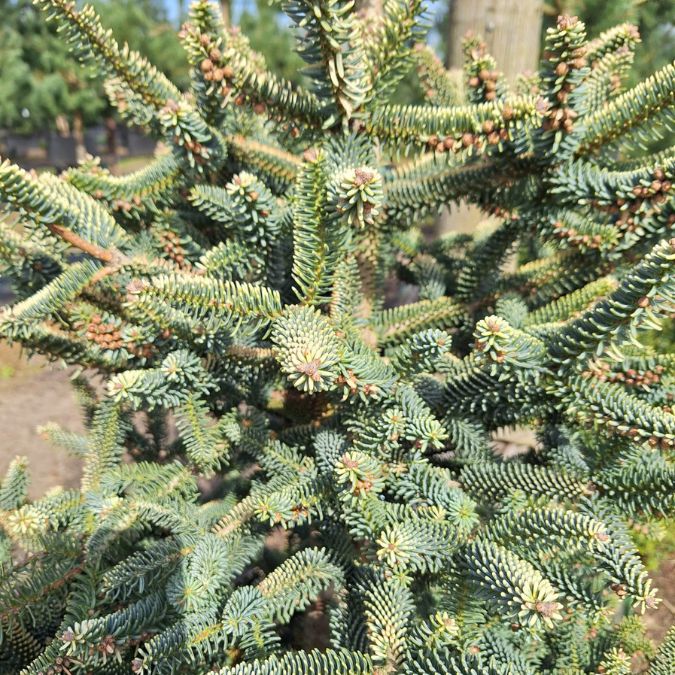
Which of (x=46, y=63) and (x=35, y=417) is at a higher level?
(x=46, y=63)

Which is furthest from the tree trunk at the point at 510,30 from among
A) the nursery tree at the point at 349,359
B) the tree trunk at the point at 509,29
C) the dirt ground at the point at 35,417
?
the dirt ground at the point at 35,417

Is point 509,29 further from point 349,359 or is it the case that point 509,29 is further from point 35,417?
point 35,417

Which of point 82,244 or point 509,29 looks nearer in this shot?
point 82,244

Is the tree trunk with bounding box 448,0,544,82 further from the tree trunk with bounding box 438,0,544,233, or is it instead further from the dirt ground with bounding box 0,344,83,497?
the dirt ground with bounding box 0,344,83,497

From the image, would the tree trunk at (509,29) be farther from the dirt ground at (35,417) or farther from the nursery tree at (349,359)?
the dirt ground at (35,417)

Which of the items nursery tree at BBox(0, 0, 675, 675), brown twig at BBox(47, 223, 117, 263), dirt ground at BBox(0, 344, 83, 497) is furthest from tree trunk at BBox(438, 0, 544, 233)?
dirt ground at BBox(0, 344, 83, 497)

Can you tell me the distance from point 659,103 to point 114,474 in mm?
1058

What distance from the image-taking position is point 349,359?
0.75 metres

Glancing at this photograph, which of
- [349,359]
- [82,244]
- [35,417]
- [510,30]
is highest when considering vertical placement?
[510,30]

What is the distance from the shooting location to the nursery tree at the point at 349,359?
2.37 ft

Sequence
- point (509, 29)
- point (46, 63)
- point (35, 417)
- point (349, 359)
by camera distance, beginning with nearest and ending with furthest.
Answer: point (349, 359) → point (509, 29) → point (35, 417) → point (46, 63)

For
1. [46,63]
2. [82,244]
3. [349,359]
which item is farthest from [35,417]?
[46,63]

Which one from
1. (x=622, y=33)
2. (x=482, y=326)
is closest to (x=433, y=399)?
(x=482, y=326)

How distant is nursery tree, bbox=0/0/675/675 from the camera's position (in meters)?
0.72
